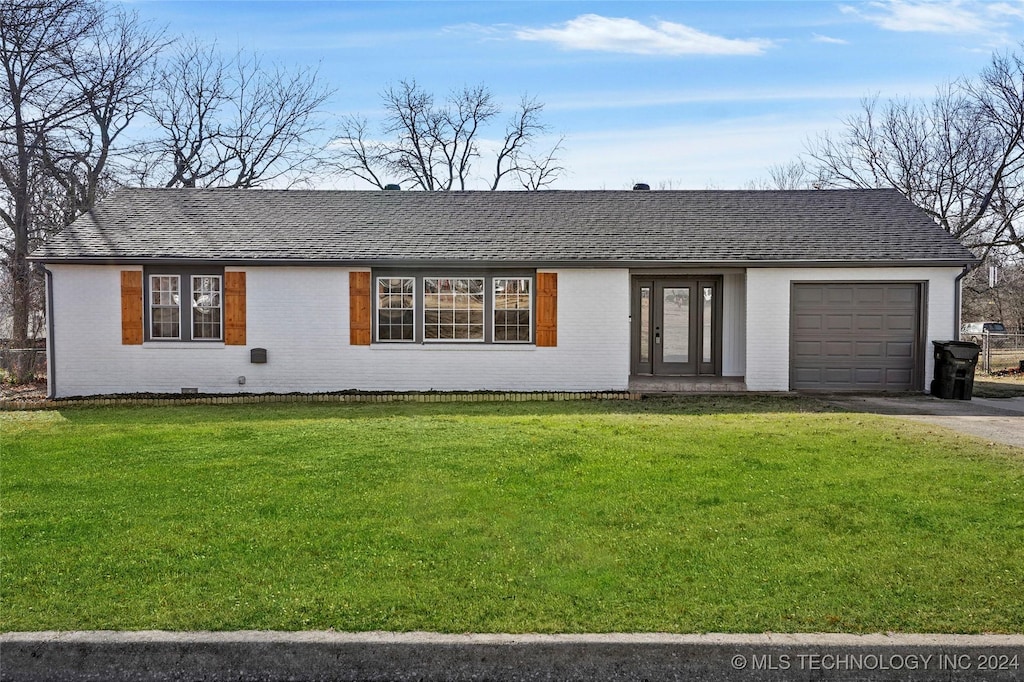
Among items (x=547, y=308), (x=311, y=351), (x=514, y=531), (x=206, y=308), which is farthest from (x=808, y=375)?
(x=206, y=308)

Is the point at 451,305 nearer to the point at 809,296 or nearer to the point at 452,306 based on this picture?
the point at 452,306

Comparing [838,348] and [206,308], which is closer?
[838,348]

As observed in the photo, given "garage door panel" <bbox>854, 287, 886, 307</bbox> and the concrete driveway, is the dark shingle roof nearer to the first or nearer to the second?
"garage door panel" <bbox>854, 287, 886, 307</bbox>

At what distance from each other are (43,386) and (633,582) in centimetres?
1655

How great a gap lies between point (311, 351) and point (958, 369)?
447 inches

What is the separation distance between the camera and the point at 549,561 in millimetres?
4922

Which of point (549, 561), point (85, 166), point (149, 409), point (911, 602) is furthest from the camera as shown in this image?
point (85, 166)

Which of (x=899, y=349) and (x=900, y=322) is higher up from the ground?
(x=900, y=322)

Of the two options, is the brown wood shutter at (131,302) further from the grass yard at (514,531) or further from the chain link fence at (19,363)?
the grass yard at (514,531)

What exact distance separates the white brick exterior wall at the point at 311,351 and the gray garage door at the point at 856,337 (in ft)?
10.7

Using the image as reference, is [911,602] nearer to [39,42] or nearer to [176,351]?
[176,351]

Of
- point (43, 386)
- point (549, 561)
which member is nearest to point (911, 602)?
point (549, 561)

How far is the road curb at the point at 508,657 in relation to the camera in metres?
3.73

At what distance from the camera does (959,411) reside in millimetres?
12297
